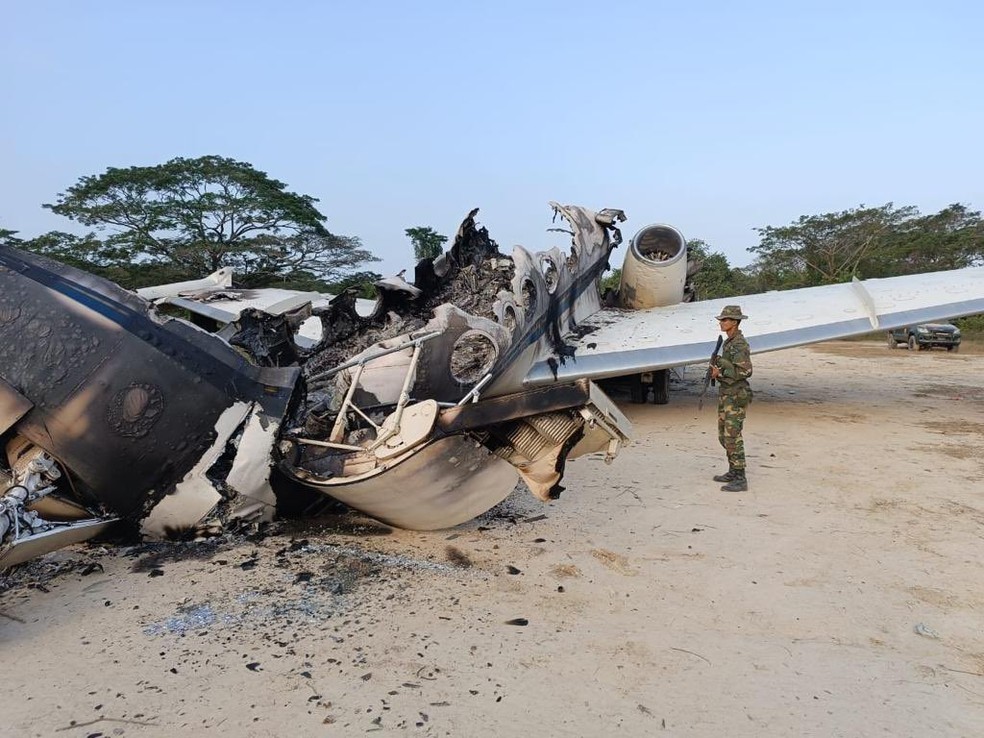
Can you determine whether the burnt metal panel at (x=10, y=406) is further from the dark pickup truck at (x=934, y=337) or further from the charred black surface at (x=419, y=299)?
the dark pickup truck at (x=934, y=337)

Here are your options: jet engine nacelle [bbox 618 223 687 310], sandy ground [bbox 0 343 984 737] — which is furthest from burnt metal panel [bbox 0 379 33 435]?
jet engine nacelle [bbox 618 223 687 310]

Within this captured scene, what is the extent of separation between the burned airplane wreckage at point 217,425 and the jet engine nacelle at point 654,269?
7263mm

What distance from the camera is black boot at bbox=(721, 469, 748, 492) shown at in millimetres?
5902

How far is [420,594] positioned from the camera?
12.2 feet

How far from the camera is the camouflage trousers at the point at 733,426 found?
19.6ft

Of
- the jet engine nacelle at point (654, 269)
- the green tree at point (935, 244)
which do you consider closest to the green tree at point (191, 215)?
the jet engine nacelle at point (654, 269)

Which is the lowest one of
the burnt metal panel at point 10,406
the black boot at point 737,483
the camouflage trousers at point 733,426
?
the black boot at point 737,483

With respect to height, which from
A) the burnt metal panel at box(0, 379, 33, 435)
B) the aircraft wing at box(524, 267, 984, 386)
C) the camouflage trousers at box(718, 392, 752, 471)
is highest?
the burnt metal panel at box(0, 379, 33, 435)

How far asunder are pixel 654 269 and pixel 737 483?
238 inches

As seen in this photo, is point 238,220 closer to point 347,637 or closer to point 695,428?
point 695,428

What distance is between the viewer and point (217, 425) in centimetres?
381

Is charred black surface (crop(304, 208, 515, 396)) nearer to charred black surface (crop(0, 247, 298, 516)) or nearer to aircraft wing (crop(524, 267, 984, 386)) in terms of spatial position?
aircraft wing (crop(524, 267, 984, 386))

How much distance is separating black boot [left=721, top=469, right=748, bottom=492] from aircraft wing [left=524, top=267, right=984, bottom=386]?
2289 millimetres

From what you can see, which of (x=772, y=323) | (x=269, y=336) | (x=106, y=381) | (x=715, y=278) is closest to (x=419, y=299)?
(x=269, y=336)
